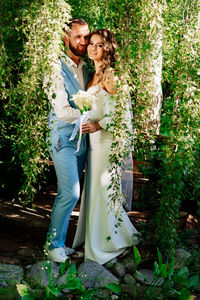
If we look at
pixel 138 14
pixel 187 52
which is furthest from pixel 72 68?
pixel 187 52

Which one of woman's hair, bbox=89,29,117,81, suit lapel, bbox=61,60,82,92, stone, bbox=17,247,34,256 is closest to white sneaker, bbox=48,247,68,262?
stone, bbox=17,247,34,256

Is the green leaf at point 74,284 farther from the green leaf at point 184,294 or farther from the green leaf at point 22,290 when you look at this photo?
the green leaf at point 184,294

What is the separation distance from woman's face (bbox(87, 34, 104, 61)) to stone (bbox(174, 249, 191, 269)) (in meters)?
1.99

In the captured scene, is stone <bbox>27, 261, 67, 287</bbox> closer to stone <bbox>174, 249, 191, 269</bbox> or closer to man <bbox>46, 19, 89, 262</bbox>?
man <bbox>46, 19, 89, 262</bbox>

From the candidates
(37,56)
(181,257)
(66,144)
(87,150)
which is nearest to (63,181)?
(66,144)

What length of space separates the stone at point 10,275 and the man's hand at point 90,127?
4.36 feet

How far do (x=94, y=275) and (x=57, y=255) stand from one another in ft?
1.38

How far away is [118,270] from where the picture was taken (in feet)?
11.0

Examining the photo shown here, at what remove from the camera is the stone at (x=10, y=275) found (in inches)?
115

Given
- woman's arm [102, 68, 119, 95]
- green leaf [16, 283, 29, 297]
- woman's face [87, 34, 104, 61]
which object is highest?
woman's face [87, 34, 104, 61]

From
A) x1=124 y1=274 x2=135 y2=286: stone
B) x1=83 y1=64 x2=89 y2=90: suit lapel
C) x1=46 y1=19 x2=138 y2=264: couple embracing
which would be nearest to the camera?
x1=124 y1=274 x2=135 y2=286: stone

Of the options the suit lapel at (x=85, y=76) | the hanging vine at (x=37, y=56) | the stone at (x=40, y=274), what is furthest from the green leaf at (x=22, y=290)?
the suit lapel at (x=85, y=76)

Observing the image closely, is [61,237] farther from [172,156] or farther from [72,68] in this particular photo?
[72,68]

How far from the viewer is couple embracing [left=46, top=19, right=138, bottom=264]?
3299mm
